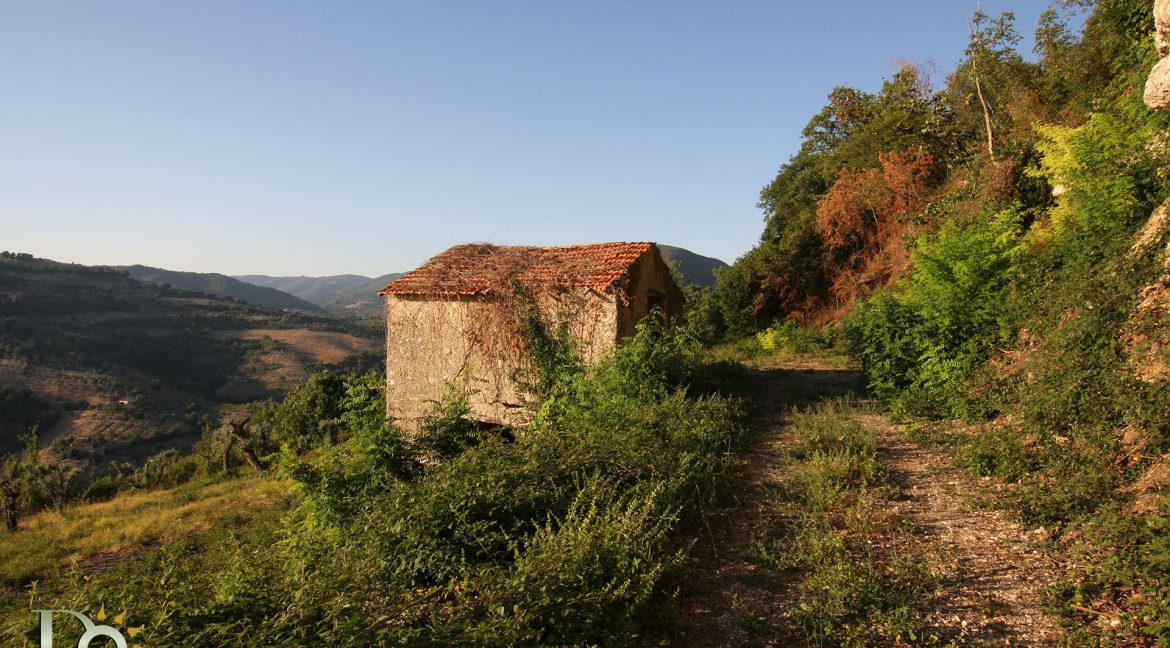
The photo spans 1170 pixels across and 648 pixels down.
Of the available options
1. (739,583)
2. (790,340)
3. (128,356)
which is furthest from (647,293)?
(128,356)

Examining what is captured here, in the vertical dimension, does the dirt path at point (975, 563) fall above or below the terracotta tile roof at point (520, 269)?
below

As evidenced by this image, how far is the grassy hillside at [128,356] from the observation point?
39156 mm

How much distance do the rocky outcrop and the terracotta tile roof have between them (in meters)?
8.07

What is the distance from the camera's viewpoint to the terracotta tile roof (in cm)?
1124

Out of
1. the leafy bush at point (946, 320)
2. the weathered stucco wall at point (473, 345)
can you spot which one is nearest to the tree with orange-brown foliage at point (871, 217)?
the leafy bush at point (946, 320)

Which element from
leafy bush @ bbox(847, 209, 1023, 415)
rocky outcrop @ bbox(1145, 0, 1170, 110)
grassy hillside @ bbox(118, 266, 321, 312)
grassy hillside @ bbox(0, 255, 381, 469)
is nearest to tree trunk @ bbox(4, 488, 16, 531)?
grassy hillside @ bbox(0, 255, 381, 469)

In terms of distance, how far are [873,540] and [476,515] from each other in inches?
147

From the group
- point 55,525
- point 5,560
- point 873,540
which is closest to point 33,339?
point 55,525

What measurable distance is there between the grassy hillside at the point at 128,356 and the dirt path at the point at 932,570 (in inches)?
1652

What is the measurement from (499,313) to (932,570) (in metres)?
8.63

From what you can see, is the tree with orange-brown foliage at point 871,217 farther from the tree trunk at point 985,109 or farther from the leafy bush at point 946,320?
the leafy bush at point 946,320

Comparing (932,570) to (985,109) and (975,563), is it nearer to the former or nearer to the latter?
(975,563)

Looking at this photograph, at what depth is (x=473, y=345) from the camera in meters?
11.8

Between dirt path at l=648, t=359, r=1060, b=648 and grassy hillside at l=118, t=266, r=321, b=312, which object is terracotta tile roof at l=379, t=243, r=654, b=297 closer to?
dirt path at l=648, t=359, r=1060, b=648
